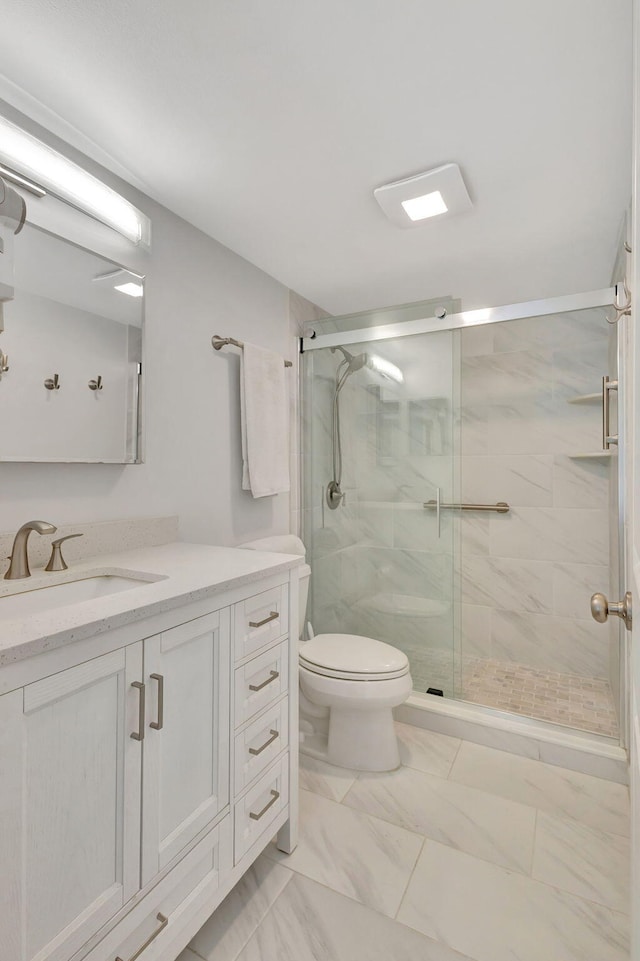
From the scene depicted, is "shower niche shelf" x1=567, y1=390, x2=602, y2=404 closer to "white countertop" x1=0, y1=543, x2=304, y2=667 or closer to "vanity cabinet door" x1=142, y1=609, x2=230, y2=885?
"white countertop" x1=0, y1=543, x2=304, y2=667

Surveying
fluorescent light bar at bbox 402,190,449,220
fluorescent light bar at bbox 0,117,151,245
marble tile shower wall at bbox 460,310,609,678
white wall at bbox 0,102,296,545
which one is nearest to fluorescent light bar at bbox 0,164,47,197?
fluorescent light bar at bbox 0,117,151,245

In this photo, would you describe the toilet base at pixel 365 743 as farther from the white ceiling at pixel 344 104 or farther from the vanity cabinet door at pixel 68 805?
the white ceiling at pixel 344 104

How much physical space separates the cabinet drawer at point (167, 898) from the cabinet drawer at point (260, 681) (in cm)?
25

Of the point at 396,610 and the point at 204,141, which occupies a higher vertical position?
the point at 204,141

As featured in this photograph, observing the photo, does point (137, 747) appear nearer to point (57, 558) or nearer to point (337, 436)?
point (57, 558)

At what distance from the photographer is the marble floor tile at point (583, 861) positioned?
131 cm

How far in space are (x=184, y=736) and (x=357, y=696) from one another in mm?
888

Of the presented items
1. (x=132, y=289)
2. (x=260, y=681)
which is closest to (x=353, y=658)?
(x=260, y=681)

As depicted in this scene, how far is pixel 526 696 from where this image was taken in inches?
95.0

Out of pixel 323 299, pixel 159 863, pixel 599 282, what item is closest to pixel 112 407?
pixel 159 863

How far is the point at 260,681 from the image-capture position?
1304 millimetres

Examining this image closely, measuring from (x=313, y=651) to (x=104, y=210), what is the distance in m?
1.77

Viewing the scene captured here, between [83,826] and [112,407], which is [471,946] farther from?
[112,407]

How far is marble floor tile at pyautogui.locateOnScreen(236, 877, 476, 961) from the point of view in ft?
3.72
